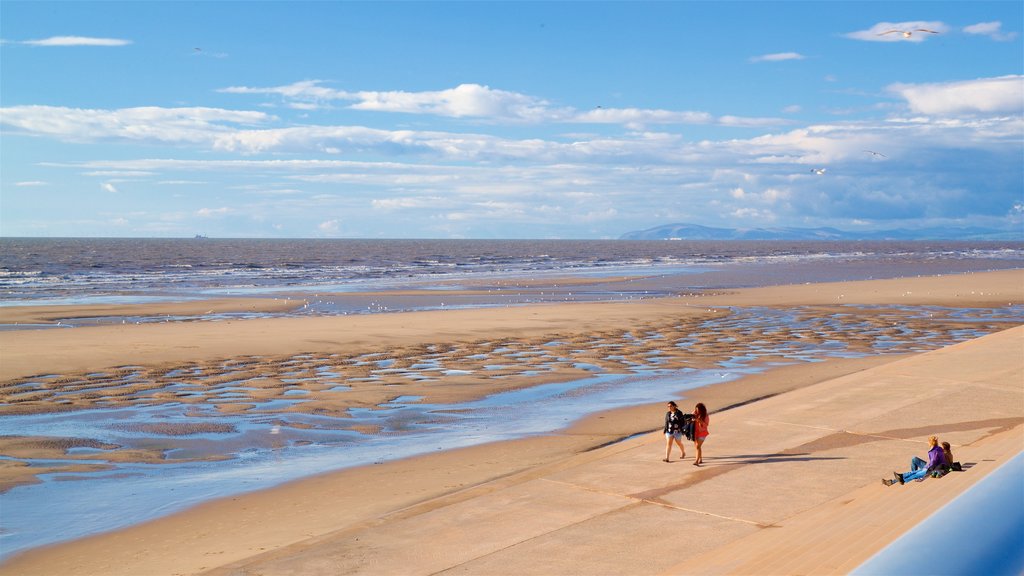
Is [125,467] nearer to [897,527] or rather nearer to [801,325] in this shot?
[897,527]

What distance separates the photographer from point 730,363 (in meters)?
23.0

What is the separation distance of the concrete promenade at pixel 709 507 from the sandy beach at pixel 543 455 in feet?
0.13

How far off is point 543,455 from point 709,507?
393cm

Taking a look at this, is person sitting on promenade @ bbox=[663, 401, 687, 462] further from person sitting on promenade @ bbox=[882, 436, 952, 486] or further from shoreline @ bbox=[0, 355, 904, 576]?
person sitting on promenade @ bbox=[882, 436, 952, 486]

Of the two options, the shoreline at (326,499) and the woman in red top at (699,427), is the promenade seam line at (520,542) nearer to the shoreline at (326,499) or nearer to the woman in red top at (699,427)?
the shoreline at (326,499)

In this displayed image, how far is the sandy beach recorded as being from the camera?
887cm

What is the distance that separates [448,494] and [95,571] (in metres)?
4.09

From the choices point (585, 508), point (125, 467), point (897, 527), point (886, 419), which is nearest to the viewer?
point (897, 527)

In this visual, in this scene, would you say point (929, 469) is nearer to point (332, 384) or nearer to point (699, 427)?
point (699, 427)

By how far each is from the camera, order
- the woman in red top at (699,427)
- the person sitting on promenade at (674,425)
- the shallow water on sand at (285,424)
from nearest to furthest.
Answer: the shallow water on sand at (285,424)
the woman in red top at (699,427)
the person sitting on promenade at (674,425)

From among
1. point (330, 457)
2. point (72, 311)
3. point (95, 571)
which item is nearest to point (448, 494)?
point (330, 457)

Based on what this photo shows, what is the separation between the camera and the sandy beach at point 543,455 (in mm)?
8867

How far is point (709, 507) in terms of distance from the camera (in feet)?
32.7

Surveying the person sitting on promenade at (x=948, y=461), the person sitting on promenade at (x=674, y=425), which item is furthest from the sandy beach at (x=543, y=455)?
the person sitting on promenade at (x=674, y=425)
